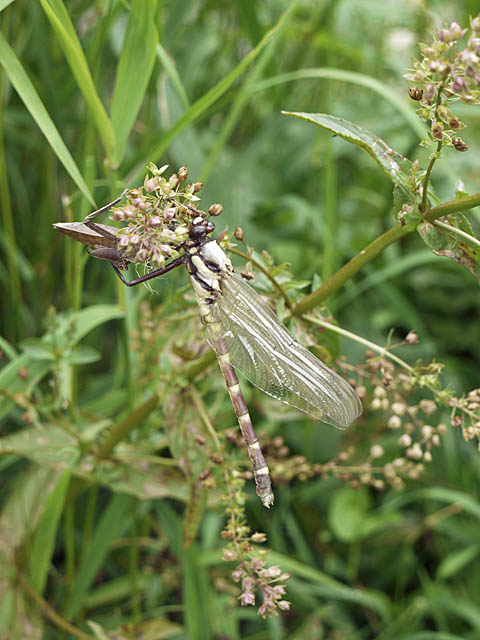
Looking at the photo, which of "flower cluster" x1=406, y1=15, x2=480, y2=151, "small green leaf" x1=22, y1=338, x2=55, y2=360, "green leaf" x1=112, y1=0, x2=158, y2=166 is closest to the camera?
"flower cluster" x1=406, y1=15, x2=480, y2=151

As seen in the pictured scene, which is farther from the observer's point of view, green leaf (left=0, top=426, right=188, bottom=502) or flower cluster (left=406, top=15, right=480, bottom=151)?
green leaf (left=0, top=426, right=188, bottom=502)

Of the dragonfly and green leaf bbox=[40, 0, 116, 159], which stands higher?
green leaf bbox=[40, 0, 116, 159]

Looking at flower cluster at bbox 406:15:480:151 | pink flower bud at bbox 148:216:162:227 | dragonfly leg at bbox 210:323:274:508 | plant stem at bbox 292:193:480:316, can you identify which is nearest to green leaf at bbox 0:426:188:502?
dragonfly leg at bbox 210:323:274:508

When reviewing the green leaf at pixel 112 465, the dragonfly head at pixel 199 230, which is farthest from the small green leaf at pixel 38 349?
the dragonfly head at pixel 199 230

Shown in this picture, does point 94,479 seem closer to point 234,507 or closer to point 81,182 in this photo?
point 234,507

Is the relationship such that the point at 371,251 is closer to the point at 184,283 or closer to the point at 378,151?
the point at 378,151

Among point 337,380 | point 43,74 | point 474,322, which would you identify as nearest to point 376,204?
point 474,322

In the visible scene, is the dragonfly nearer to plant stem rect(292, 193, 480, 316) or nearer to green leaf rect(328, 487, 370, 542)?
plant stem rect(292, 193, 480, 316)
